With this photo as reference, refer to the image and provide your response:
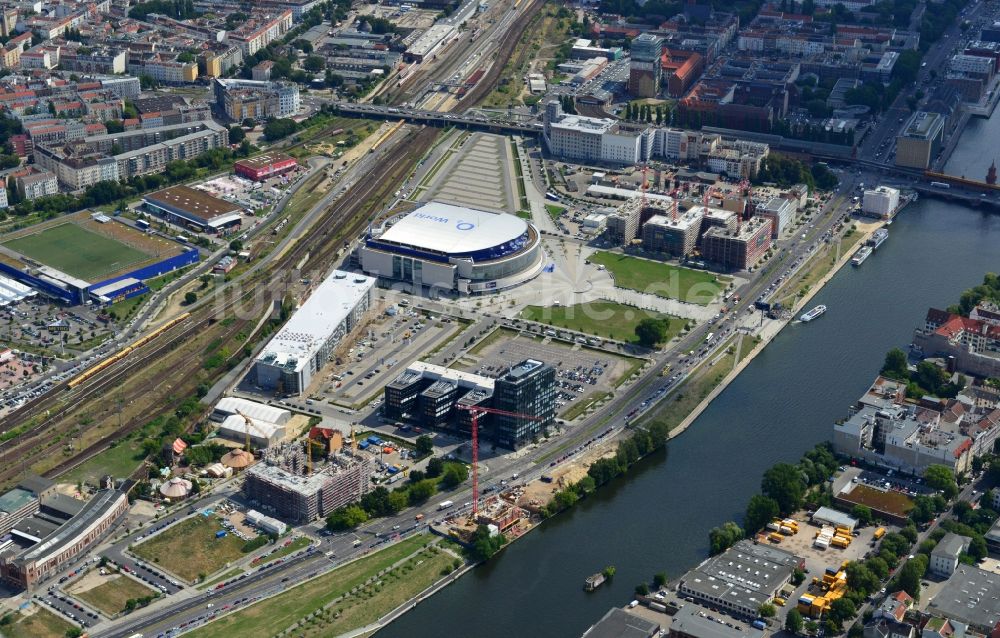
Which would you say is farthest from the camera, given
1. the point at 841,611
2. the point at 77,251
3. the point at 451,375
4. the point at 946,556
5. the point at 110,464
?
the point at 77,251

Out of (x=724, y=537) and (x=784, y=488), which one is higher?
(x=784, y=488)

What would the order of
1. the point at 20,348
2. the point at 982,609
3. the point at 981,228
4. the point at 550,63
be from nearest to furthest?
the point at 982,609 → the point at 20,348 → the point at 981,228 → the point at 550,63

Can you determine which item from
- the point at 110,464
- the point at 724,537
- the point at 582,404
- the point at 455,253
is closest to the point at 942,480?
the point at 724,537

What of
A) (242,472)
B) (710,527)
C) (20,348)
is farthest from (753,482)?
(20,348)

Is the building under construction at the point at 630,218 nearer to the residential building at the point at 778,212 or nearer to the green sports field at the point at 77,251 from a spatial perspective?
the residential building at the point at 778,212

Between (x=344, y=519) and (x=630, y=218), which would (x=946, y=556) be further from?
(x=630, y=218)

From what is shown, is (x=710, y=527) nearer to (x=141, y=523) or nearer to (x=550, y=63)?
(x=141, y=523)
